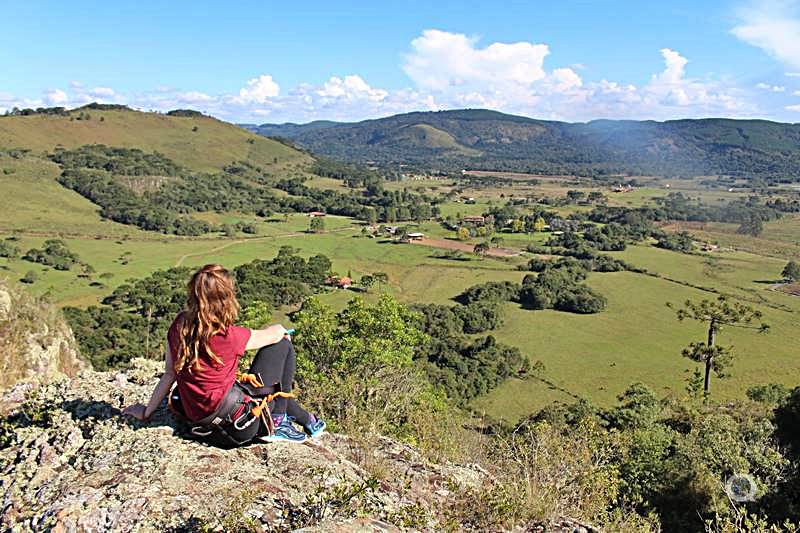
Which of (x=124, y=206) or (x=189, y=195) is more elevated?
Result: (x=189, y=195)

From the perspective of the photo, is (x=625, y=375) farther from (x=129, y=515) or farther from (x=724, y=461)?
(x=129, y=515)

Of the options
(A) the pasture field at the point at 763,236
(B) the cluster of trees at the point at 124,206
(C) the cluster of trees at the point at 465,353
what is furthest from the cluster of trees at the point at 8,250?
(A) the pasture field at the point at 763,236

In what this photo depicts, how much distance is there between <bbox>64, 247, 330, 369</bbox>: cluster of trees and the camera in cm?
3781

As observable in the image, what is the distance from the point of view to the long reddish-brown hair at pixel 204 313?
4598mm

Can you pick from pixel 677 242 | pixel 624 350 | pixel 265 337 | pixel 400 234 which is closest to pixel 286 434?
pixel 265 337

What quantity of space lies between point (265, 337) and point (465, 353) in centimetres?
4230

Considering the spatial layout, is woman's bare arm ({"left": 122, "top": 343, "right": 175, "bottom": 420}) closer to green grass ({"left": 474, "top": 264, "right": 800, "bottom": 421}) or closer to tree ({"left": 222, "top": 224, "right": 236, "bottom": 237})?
green grass ({"left": 474, "top": 264, "right": 800, "bottom": 421})

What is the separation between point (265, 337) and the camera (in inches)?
206

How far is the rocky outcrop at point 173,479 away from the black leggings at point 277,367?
432 mm

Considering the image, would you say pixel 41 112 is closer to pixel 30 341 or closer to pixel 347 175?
pixel 347 175

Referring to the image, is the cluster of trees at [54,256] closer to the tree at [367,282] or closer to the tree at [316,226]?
the tree at [367,282]

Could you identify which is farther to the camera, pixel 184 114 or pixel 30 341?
pixel 184 114

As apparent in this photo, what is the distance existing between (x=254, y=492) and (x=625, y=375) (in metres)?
42.6

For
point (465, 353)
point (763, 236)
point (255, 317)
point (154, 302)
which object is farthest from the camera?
point (763, 236)
